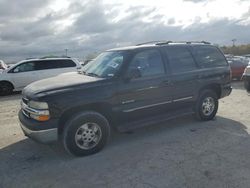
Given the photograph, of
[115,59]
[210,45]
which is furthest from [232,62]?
[115,59]

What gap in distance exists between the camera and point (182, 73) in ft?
21.2

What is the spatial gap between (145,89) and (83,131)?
4.81 feet

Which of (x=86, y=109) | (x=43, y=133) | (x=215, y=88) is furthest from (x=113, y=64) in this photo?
(x=215, y=88)

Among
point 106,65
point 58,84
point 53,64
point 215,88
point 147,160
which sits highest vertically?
point 106,65

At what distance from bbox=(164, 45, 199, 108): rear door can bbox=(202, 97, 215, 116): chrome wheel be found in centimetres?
52

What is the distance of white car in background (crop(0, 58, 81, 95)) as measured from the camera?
13.9 metres

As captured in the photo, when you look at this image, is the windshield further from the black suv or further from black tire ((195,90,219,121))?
black tire ((195,90,219,121))

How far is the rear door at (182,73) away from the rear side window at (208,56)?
0.25m

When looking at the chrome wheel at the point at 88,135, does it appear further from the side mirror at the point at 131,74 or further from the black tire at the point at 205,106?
the black tire at the point at 205,106

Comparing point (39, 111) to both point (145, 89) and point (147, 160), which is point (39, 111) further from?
point (145, 89)

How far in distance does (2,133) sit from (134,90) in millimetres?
3339

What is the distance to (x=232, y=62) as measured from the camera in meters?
15.7

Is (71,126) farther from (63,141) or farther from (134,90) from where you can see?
(134,90)

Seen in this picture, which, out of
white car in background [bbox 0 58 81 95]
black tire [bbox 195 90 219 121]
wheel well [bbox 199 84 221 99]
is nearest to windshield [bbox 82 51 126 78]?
black tire [bbox 195 90 219 121]
